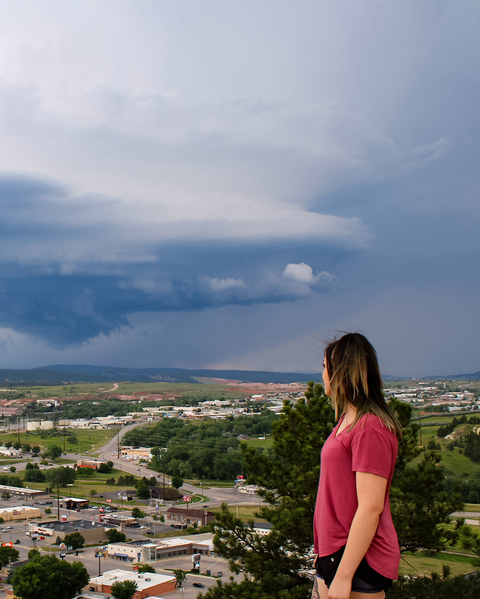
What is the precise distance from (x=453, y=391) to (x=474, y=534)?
75927 mm

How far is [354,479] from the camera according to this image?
1.46 m

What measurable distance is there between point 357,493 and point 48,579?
1728cm

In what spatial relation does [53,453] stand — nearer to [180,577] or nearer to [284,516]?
[180,577]

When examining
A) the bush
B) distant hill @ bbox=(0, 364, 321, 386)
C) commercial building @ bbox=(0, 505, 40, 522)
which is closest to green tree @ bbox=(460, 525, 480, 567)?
the bush

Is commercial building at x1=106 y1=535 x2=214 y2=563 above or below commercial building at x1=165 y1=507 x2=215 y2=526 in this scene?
above

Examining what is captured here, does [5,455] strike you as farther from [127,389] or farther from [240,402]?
[127,389]

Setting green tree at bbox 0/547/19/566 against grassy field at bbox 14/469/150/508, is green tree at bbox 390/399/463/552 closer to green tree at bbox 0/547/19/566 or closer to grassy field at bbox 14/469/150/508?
green tree at bbox 0/547/19/566

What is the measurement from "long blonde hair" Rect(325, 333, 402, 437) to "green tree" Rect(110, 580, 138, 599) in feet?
53.0

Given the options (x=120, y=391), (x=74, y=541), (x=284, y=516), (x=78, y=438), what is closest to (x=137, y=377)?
(x=120, y=391)

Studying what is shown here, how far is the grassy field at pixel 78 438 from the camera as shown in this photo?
52.1 metres

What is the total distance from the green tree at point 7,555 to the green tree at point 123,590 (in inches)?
237

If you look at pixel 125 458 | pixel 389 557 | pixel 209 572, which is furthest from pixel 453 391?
pixel 389 557

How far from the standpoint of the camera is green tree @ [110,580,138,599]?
49.7ft

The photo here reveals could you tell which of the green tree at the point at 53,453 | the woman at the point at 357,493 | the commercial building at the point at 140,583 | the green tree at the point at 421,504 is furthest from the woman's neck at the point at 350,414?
the green tree at the point at 53,453
